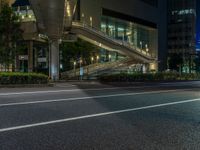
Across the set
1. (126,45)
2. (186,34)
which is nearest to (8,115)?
(126,45)

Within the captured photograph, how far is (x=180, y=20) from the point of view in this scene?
139 meters

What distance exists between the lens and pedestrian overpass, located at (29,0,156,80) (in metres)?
34.3

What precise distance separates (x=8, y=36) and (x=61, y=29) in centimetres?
647

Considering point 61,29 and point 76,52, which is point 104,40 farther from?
point 61,29

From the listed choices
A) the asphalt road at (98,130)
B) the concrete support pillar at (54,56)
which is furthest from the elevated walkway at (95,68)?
the asphalt road at (98,130)

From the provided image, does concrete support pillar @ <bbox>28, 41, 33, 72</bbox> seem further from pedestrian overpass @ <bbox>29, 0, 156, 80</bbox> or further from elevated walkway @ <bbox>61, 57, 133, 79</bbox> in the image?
pedestrian overpass @ <bbox>29, 0, 156, 80</bbox>

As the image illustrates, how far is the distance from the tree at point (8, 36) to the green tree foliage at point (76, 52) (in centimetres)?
1234

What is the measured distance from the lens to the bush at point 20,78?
26266mm

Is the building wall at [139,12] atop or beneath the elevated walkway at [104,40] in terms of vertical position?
atop

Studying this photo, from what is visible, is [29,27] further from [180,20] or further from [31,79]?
[180,20]

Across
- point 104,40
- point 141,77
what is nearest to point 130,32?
point 104,40

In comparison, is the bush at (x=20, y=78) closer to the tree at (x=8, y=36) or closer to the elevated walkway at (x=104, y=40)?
the tree at (x=8, y=36)

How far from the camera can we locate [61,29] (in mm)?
41688

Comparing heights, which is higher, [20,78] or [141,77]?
[20,78]
